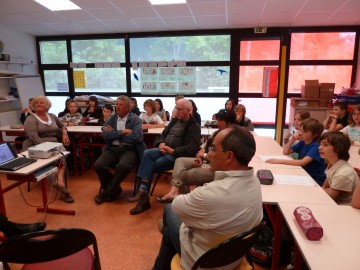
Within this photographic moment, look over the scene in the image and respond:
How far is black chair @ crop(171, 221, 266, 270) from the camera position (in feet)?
3.89

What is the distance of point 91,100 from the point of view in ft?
17.8

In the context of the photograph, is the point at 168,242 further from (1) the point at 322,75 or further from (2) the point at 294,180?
(1) the point at 322,75

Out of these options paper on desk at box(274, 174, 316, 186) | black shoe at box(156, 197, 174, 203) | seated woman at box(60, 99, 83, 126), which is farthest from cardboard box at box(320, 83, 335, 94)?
seated woman at box(60, 99, 83, 126)

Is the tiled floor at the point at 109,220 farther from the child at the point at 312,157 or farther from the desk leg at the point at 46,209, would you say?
the child at the point at 312,157

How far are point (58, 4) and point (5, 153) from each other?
312 centimetres

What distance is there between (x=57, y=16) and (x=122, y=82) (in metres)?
1.93

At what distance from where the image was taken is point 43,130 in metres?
3.62

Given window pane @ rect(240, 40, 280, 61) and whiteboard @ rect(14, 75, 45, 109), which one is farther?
whiteboard @ rect(14, 75, 45, 109)

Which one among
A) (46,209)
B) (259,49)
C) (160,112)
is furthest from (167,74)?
(46,209)

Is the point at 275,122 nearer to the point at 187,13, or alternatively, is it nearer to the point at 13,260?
the point at 187,13

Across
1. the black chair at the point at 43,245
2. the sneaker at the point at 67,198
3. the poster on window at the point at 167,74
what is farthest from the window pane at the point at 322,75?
the black chair at the point at 43,245

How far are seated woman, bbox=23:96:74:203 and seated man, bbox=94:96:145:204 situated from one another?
1.48 ft

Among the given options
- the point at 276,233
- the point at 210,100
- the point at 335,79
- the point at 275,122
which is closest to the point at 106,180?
the point at 276,233

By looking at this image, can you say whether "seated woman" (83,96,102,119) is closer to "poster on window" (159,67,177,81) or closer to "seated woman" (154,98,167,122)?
"seated woman" (154,98,167,122)
